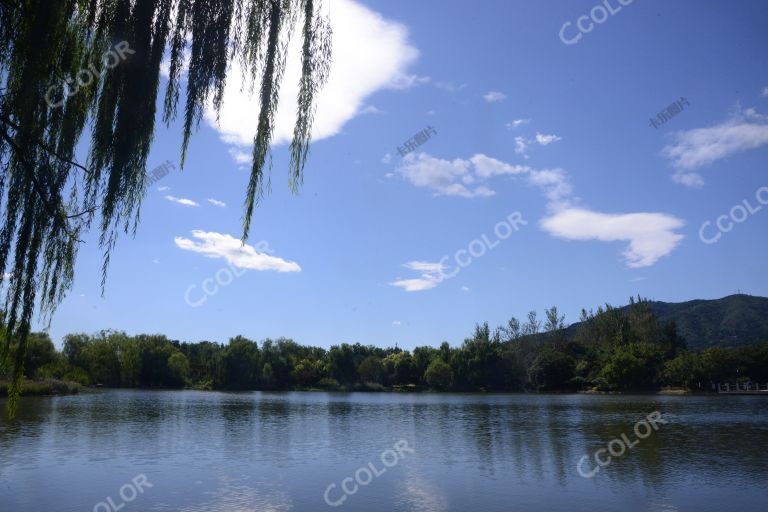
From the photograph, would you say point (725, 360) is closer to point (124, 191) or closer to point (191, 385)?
point (191, 385)

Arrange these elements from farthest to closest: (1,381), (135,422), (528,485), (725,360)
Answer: (725,360)
(1,381)
(135,422)
(528,485)

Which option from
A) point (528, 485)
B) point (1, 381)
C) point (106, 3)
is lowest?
point (528, 485)

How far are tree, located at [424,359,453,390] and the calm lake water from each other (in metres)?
67.9

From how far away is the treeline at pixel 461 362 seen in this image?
82.8 metres

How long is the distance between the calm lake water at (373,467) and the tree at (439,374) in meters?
67.9

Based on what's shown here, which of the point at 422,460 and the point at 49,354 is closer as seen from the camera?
the point at 422,460

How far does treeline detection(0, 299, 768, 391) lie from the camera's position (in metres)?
82.8

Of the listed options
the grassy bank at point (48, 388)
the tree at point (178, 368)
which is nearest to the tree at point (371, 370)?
the tree at point (178, 368)

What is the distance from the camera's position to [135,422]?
104 ft

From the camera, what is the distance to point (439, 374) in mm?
99375

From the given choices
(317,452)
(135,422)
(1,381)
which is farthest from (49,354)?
(317,452)

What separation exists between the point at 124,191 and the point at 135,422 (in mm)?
31287

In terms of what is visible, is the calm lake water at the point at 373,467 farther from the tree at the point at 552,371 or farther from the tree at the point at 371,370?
the tree at the point at 371,370

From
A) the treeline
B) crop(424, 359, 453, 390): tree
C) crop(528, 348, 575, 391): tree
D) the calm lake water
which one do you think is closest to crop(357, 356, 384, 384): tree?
the treeline
